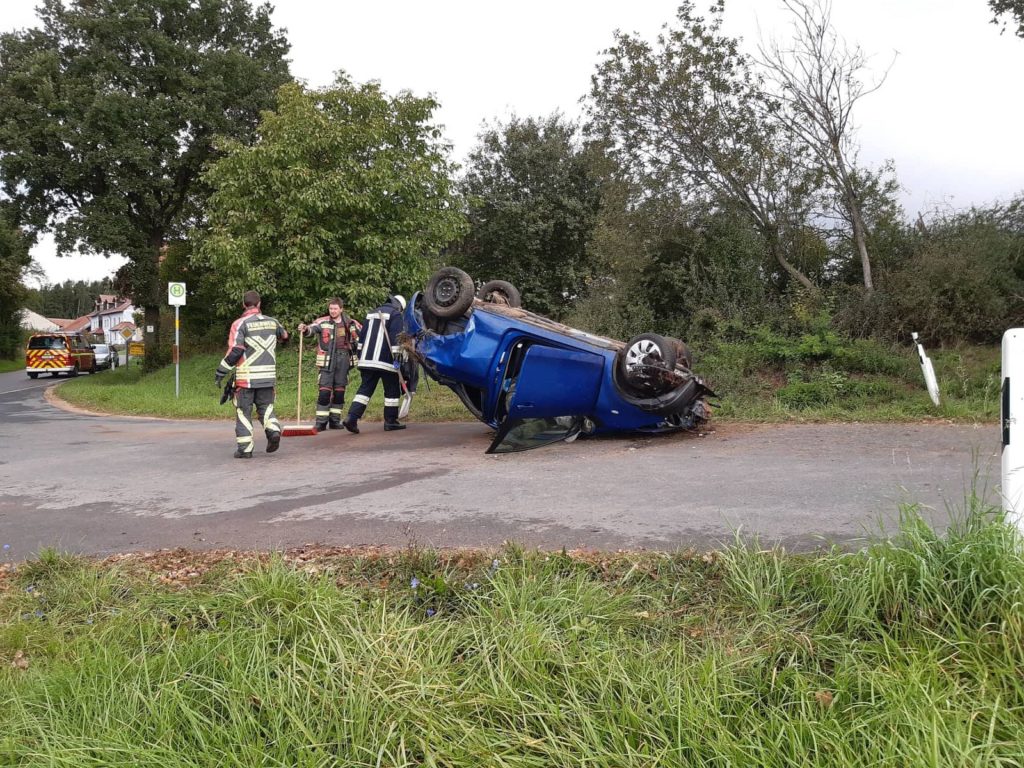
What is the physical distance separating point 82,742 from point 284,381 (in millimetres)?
16707

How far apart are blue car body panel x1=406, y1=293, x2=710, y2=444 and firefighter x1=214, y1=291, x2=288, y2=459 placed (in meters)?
1.81

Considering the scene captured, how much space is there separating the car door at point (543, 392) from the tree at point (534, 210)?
1914 centimetres

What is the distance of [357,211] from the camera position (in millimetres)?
19344

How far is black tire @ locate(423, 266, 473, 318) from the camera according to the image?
7605mm

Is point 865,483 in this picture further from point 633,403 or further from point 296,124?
point 296,124

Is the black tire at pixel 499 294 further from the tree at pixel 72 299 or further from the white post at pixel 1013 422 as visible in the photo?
the tree at pixel 72 299

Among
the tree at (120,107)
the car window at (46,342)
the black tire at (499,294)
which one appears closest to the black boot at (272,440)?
the black tire at (499,294)

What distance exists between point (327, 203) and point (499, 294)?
423 inches

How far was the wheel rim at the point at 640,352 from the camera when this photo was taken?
737 cm

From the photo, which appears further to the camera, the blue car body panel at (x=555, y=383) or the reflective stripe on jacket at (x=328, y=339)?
the reflective stripe on jacket at (x=328, y=339)

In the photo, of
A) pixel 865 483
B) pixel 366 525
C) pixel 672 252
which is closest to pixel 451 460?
pixel 366 525

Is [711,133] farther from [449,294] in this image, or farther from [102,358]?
[102,358]

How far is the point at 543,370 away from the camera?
7289 mm

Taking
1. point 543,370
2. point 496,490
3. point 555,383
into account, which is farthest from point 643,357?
point 496,490
